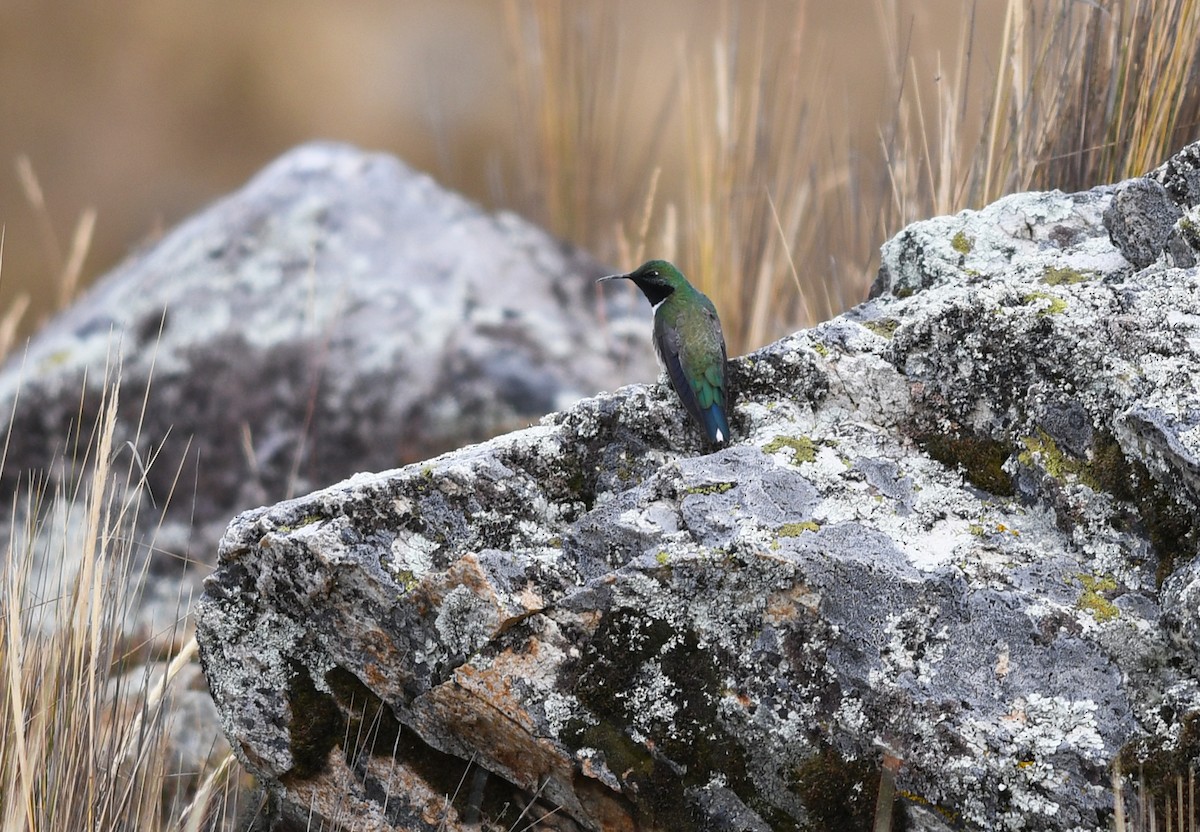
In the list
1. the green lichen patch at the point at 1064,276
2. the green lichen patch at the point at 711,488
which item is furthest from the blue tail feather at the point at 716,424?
the green lichen patch at the point at 1064,276

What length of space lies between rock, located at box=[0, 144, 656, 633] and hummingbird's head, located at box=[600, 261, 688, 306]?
90 centimetres

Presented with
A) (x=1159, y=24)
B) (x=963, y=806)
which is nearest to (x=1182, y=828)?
(x=963, y=806)

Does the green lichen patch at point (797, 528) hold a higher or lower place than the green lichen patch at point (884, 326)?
lower

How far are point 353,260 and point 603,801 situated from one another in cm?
286

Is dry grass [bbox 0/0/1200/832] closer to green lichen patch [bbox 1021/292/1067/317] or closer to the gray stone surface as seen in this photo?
the gray stone surface

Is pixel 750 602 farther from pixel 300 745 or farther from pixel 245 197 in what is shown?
pixel 245 197

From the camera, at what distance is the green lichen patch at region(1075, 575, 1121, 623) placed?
1688mm

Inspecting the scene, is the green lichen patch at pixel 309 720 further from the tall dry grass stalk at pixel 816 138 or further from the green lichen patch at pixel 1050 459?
the tall dry grass stalk at pixel 816 138

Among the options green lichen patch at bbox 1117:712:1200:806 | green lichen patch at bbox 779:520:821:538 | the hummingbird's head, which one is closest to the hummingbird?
the hummingbird's head

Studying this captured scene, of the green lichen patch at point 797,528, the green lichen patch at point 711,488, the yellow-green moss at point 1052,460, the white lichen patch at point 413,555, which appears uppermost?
the yellow-green moss at point 1052,460

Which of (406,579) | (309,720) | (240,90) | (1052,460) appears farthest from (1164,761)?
(240,90)

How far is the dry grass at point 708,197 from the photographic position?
1.82m

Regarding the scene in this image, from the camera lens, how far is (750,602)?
1.73 metres

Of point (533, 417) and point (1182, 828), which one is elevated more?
point (1182, 828)
